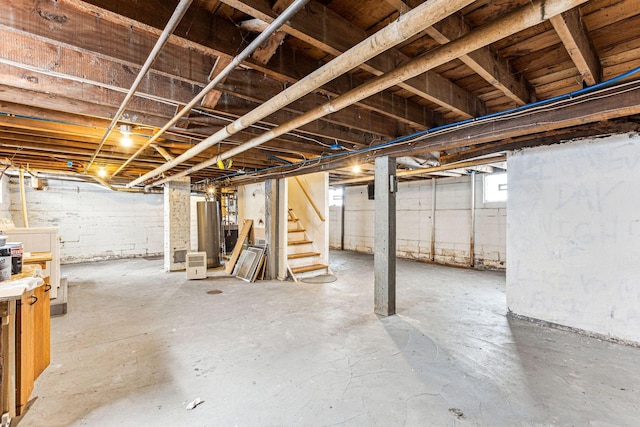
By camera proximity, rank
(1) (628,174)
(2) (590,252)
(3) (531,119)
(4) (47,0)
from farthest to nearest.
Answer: (2) (590,252) < (1) (628,174) < (3) (531,119) < (4) (47,0)

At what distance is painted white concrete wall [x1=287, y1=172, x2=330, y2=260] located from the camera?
5547 mm

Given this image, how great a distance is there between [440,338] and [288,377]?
1506 mm

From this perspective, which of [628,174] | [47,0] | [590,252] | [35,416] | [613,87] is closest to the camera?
[47,0]

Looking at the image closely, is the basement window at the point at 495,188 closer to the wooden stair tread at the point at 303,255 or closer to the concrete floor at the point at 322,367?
the concrete floor at the point at 322,367

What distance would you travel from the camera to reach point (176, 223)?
602 centimetres

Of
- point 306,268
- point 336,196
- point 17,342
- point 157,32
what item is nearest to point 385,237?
point 306,268

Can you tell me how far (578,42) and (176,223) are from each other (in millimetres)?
6367

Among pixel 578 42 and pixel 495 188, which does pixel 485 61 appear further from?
pixel 495 188

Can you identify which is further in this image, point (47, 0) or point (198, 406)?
point (198, 406)

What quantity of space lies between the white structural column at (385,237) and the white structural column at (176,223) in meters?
4.43

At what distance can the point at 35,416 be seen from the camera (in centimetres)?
166

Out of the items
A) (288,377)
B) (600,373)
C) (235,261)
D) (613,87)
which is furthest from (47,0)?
(235,261)

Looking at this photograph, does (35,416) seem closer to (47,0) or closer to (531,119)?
(47,0)

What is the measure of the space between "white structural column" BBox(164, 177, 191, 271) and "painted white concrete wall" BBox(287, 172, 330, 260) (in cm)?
229
